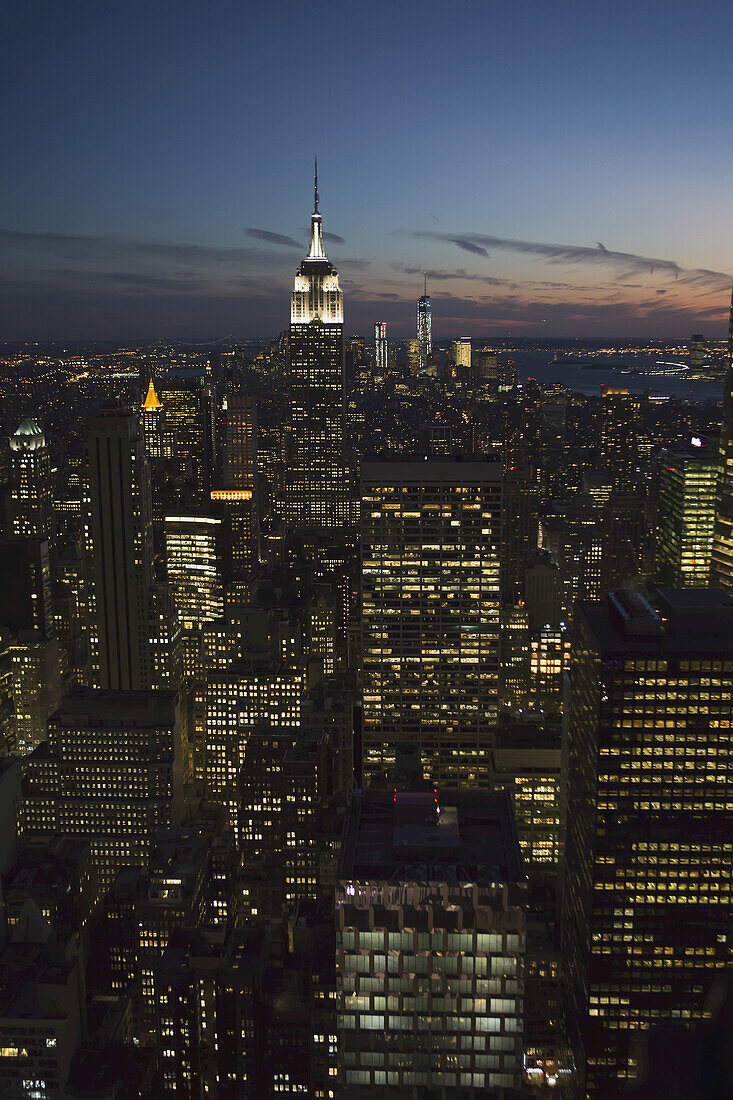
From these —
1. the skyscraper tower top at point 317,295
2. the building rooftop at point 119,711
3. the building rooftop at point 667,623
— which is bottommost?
the building rooftop at point 119,711

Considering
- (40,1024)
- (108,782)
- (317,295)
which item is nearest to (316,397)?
(317,295)

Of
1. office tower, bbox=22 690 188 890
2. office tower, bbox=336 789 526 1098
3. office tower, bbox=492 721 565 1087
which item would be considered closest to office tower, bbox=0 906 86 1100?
office tower, bbox=22 690 188 890

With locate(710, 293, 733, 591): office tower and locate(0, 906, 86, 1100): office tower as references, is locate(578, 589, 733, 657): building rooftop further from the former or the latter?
locate(0, 906, 86, 1100): office tower

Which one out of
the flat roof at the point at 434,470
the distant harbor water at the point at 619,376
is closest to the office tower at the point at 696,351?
the distant harbor water at the point at 619,376

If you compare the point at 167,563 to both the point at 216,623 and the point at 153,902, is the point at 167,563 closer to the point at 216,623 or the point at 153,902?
the point at 216,623

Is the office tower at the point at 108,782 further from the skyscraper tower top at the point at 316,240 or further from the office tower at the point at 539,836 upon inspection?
the skyscraper tower top at the point at 316,240
